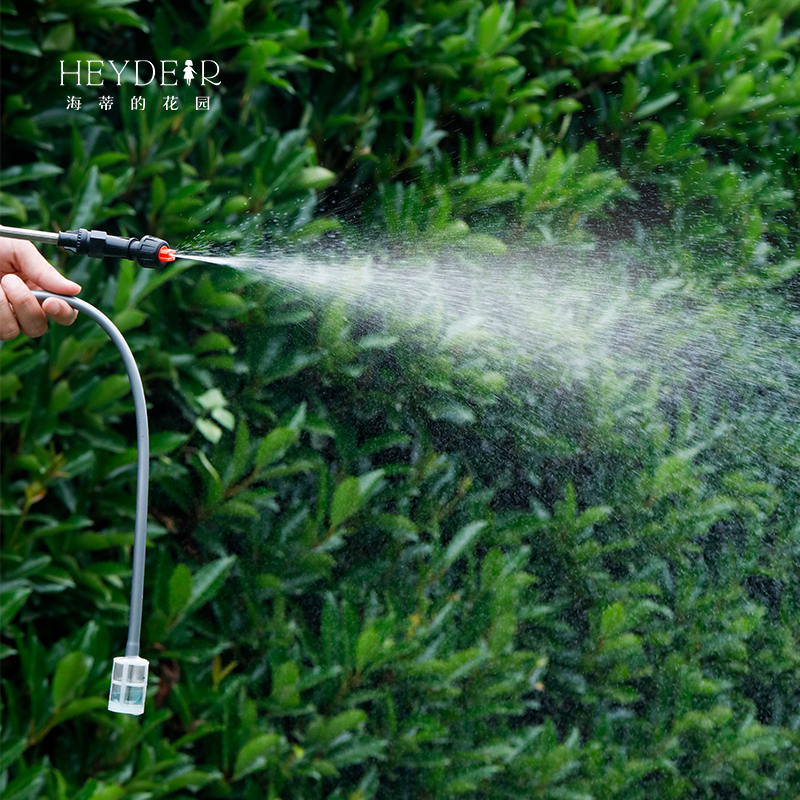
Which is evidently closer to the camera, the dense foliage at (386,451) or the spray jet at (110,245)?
the spray jet at (110,245)

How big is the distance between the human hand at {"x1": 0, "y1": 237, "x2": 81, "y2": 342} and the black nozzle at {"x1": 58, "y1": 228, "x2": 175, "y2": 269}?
50 mm

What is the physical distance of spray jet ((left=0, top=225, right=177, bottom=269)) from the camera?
1.30m

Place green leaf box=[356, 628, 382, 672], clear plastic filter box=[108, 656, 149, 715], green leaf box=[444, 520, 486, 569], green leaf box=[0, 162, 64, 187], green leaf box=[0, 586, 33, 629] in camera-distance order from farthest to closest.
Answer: green leaf box=[444, 520, 486, 569]
green leaf box=[356, 628, 382, 672]
green leaf box=[0, 162, 64, 187]
green leaf box=[0, 586, 33, 629]
clear plastic filter box=[108, 656, 149, 715]

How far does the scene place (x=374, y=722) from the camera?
2.20 metres

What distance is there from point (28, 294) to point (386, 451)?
1.11 metres

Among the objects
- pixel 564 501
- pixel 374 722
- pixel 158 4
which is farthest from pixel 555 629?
pixel 158 4

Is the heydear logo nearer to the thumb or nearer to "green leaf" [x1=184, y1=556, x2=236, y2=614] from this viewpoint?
the thumb

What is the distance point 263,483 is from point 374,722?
0.58 m

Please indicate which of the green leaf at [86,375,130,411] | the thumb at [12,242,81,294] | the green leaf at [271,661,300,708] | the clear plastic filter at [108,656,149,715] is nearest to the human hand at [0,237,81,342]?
the thumb at [12,242,81,294]

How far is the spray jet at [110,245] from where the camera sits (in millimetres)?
1297

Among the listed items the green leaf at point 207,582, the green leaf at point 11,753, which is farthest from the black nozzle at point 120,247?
the green leaf at point 11,753

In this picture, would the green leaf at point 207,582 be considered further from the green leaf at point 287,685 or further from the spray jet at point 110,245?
the spray jet at point 110,245

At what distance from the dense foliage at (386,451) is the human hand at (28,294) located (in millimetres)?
548

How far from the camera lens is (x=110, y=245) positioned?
1311 mm
